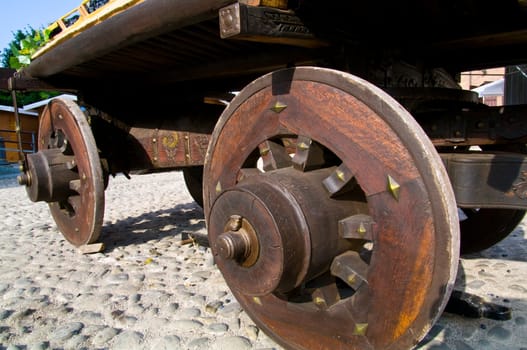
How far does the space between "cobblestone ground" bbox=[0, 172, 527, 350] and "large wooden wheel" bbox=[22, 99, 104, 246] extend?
27cm

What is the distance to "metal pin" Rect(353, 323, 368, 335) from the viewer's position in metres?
1.55

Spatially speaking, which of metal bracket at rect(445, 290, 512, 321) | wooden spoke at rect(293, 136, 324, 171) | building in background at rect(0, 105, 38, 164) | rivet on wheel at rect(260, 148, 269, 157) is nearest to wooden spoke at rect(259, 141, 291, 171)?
rivet on wheel at rect(260, 148, 269, 157)

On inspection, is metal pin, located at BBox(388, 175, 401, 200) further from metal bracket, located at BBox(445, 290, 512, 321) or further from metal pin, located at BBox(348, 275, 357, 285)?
metal bracket, located at BBox(445, 290, 512, 321)

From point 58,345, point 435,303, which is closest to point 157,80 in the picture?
point 58,345

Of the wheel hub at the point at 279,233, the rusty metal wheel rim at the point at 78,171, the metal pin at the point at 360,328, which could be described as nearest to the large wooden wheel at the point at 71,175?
the rusty metal wheel rim at the point at 78,171

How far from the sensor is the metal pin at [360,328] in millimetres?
1554

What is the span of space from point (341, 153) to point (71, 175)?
3150 mm

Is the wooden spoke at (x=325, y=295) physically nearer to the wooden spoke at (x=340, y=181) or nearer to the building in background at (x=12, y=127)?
the wooden spoke at (x=340, y=181)

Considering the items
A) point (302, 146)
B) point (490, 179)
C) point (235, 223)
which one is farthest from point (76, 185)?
point (490, 179)

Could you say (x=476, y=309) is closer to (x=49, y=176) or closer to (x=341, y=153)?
(x=341, y=153)

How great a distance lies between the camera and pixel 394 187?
1.46 meters

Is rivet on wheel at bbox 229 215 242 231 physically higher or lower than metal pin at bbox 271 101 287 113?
lower

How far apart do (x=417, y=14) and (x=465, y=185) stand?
34.2 inches

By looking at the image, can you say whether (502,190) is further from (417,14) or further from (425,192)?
(417,14)
